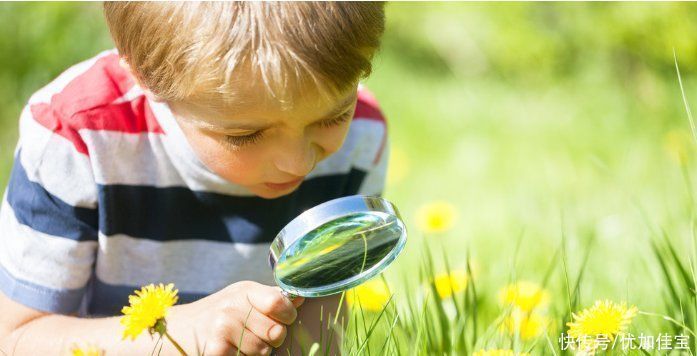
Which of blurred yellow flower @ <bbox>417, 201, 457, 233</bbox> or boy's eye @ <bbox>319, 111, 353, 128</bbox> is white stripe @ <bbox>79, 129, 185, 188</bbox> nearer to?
boy's eye @ <bbox>319, 111, 353, 128</bbox>

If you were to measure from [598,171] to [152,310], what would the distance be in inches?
77.1

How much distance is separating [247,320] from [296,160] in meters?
0.26

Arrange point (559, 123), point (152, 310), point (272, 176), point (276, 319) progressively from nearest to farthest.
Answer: point (152, 310) < point (276, 319) < point (272, 176) < point (559, 123)

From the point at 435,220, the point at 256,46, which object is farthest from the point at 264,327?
the point at 435,220

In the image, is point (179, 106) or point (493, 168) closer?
point (179, 106)

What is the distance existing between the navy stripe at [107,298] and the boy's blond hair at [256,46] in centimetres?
55

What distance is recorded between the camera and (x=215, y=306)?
57.2 inches

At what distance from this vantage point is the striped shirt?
5.67 ft

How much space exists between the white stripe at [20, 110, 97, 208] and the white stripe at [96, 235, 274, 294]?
0.53ft

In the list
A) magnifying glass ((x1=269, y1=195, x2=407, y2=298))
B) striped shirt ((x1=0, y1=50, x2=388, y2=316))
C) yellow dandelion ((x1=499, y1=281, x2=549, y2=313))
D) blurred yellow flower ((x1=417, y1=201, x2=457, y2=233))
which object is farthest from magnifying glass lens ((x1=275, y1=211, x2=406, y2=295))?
blurred yellow flower ((x1=417, y1=201, x2=457, y2=233))

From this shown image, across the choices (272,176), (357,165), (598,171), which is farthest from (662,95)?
(272,176)

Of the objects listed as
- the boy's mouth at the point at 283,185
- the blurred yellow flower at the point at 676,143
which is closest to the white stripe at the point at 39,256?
the boy's mouth at the point at 283,185

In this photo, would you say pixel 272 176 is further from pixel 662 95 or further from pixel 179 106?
pixel 662 95

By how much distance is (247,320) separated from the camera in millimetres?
1398
